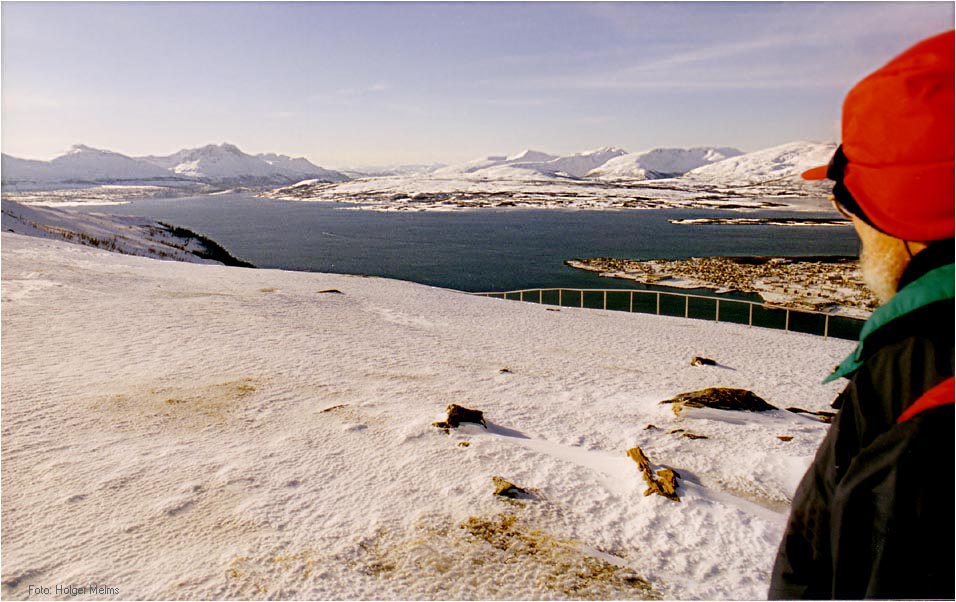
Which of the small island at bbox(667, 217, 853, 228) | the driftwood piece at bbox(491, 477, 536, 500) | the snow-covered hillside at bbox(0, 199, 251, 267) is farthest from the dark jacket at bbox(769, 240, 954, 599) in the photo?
the small island at bbox(667, 217, 853, 228)

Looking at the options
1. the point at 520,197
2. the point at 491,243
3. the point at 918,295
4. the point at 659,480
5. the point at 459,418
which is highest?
the point at 520,197

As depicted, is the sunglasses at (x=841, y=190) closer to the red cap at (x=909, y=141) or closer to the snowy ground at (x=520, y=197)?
the red cap at (x=909, y=141)

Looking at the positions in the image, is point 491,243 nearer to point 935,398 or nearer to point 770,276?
point 770,276

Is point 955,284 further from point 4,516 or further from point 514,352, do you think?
point 514,352

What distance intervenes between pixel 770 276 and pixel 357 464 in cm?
4099

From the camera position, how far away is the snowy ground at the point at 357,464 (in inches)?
162

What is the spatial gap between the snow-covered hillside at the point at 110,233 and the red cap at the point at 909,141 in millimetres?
28698

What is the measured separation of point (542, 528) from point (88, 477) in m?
3.91

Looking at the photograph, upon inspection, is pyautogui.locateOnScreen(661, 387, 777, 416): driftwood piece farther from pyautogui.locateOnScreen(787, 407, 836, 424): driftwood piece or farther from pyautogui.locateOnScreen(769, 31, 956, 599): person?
pyautogui.locateOnScreen(769, 31, 956, 599): person

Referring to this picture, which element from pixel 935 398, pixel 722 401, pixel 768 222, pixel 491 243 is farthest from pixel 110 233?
pixel 768 222

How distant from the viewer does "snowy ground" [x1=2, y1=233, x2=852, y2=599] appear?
411 centimetres

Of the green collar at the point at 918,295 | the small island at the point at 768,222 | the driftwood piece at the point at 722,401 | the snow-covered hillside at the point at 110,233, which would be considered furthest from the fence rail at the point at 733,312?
the small island at the point at 768,222

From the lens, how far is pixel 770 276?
1612 inches


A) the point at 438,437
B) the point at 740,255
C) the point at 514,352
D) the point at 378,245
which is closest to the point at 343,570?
the point at 438,437
